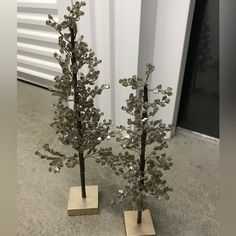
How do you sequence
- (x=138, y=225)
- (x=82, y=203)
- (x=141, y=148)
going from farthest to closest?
(x=82, y=203)
(x=138, y=225)
(x=141, y=148)

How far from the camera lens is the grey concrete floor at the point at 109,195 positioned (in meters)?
1.30

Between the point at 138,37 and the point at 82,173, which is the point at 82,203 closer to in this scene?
the point at 82,173

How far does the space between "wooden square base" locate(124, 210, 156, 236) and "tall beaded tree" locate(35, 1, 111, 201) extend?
283mm

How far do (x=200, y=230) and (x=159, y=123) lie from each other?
0.53 m

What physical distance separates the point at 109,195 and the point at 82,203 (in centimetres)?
15

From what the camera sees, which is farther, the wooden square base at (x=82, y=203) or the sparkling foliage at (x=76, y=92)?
the wooden square base at (x=82, y=203)

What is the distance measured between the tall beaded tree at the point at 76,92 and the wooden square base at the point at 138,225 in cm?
28

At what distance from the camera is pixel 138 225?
4.13ft

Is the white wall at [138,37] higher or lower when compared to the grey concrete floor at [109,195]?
higher

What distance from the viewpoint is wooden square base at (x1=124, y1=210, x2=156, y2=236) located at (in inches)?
48.4

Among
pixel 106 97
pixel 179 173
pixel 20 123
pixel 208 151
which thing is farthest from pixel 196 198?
pixel 20 123

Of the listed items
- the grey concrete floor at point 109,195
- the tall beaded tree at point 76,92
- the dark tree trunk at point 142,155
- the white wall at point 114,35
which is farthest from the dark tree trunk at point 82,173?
the white wall at point 114,35

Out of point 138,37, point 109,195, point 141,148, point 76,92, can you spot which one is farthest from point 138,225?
point 138,37

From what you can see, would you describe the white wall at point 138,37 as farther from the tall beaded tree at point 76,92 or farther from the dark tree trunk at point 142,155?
the dark tree trunk at point 142,155
